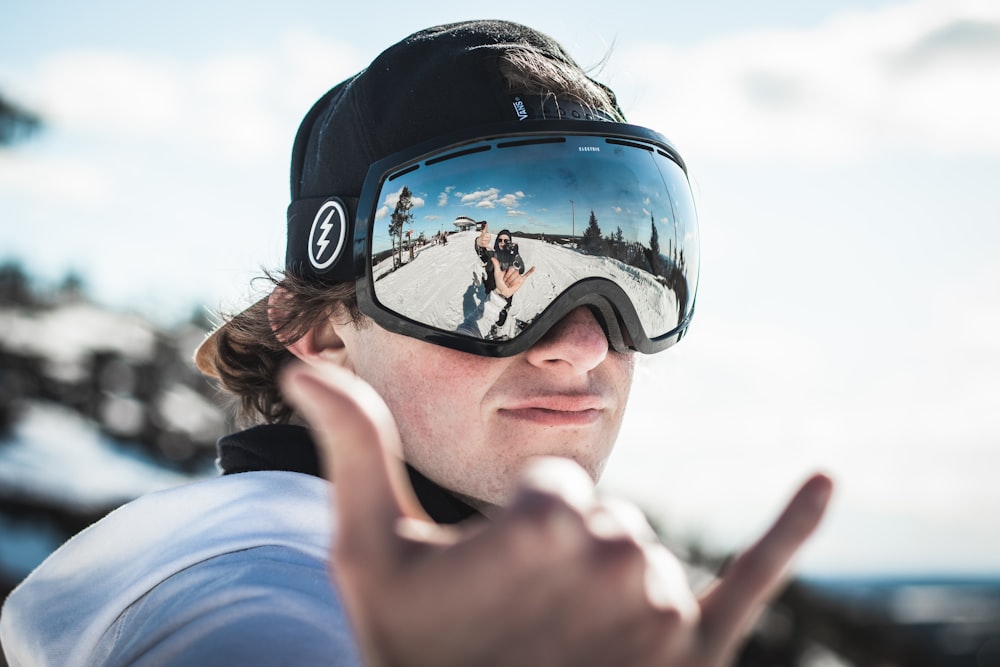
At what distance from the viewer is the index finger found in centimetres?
77

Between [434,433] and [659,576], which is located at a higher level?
[659,576]

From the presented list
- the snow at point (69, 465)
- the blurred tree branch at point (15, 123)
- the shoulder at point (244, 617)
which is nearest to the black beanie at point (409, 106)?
the shoulder at point (244, 617)

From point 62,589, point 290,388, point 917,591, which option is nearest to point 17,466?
point 62,589

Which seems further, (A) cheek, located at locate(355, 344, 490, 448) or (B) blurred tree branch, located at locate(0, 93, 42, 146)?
(B) blurred tree branch, located at locate(0, 93, 42, 146)

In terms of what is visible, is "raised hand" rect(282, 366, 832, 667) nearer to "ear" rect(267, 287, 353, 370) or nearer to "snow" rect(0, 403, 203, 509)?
"ear" rect(267, 287, 353, 370)

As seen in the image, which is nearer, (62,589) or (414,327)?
(62,589)

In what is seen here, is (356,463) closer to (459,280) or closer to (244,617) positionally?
(244,617)

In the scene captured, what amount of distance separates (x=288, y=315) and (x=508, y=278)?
0.60m

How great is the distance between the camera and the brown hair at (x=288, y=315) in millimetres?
2014

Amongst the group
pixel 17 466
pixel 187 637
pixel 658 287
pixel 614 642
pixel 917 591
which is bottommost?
pixel 917 591

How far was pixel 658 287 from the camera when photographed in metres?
2.10

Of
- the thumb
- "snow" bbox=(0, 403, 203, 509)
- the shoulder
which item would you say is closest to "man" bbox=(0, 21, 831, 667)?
the shoulder

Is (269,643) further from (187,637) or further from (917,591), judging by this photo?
(917,591)

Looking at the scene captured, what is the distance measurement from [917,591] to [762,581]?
13819 centimetres
